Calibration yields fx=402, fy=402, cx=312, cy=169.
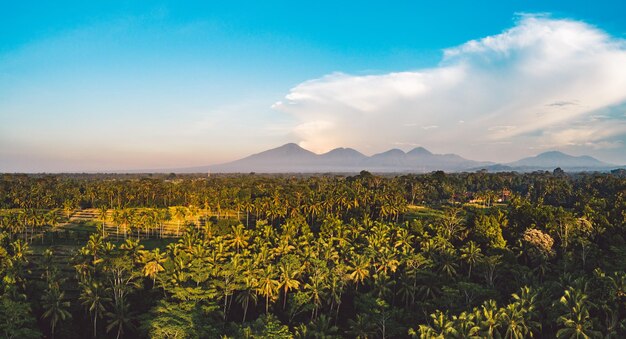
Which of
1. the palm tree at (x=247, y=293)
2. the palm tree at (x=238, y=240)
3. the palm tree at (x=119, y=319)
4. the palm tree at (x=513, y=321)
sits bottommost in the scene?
the palm tree at (x=119, y=319)

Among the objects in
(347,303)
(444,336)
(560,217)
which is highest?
(560,217)

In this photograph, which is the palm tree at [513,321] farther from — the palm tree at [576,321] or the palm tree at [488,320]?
the palm tree at [576,321]

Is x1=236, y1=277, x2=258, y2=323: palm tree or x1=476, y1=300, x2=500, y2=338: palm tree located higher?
x1=476, y1=300, x2=500, y2=338: palm tree

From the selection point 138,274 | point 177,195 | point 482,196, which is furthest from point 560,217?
point 177,195

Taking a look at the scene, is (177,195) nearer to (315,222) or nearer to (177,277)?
(315,222)

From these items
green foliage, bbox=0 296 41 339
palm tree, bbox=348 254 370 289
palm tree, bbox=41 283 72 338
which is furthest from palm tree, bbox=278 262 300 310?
green foliage, bbox=0 296 41 339

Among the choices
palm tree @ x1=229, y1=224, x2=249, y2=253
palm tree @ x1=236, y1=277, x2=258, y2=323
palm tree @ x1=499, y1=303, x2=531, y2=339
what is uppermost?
palm tree @ x1=229, y1=224, x2=249, y2=253

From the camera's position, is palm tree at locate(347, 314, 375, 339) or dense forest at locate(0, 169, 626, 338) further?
palm tree at locate(347, 314, 375, 339)

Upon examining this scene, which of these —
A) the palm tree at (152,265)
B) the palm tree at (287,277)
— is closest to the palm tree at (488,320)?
the palm tree at (287,277)

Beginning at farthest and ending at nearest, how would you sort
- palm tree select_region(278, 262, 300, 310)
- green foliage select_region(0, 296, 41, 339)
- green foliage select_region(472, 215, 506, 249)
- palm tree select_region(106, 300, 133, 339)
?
green foliage select_region(472, 215, 506, 249) → palm tree select_region(278, 262, 300, 310) → palm tree select_region(106, 300, 133, 339) → green foliage select_region(0, 296, 41, 339)

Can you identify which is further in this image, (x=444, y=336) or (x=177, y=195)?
(x=177, y=195)

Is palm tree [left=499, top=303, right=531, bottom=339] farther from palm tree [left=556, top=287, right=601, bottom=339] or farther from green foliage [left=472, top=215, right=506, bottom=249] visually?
green foliage [left=472, top=215, right=506, bottom=249]
